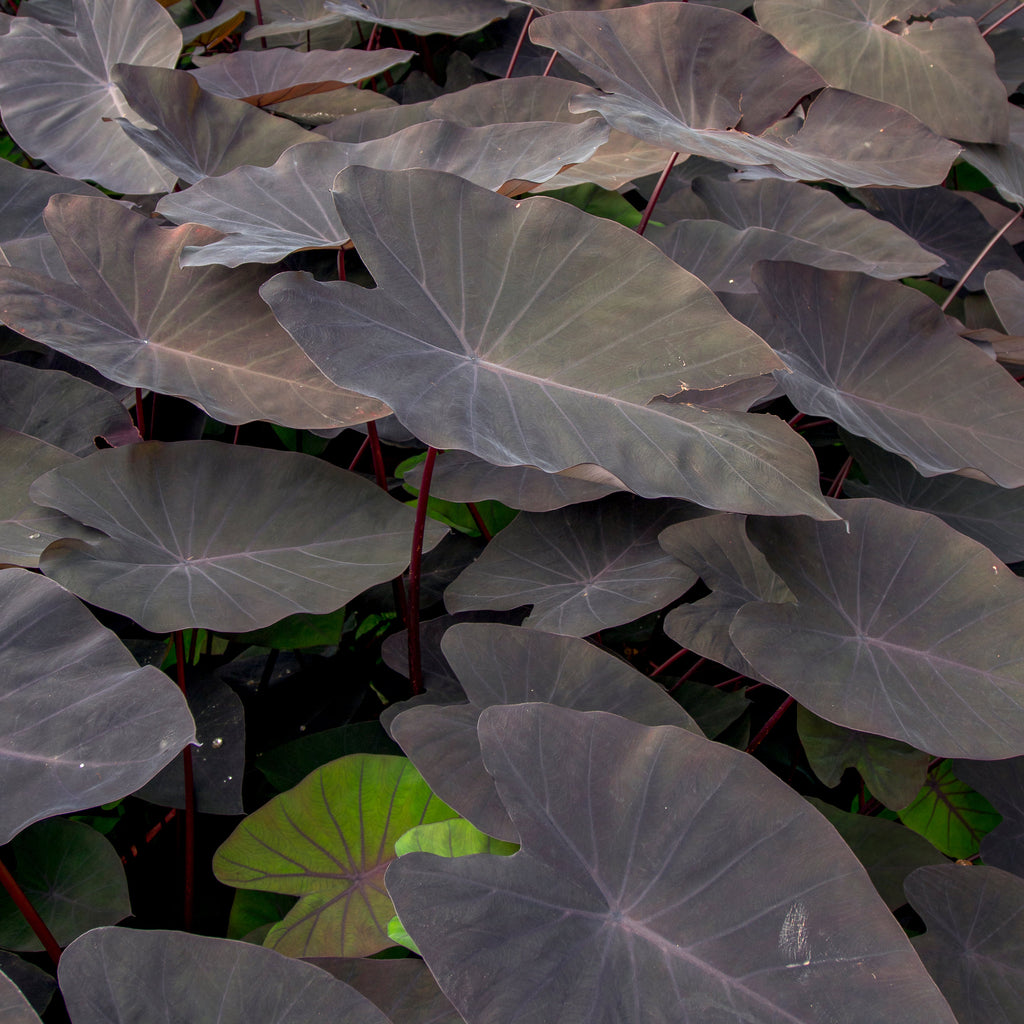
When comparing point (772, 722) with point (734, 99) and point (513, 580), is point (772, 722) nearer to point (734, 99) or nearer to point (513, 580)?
point (513, 580)

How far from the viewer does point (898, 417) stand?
3.62 ft

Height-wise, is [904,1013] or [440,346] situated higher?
[440,346]

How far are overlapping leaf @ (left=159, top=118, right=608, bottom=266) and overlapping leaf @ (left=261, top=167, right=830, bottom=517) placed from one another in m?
0.15

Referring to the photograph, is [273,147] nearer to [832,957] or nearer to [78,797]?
[78,797]

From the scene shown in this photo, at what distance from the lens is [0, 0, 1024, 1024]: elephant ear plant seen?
609mm

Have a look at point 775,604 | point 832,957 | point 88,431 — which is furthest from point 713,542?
point 88,431

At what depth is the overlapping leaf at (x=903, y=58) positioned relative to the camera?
1.49 metres

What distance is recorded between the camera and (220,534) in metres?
0.97

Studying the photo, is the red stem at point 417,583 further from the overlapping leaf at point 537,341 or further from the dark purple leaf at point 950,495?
the dark purple leaf at point 950,495

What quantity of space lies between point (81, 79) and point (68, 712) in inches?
56.8

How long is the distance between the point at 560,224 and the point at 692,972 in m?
0.69

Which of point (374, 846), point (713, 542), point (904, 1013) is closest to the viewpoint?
point (904, 1013)

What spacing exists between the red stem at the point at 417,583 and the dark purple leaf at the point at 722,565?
28 centimetres

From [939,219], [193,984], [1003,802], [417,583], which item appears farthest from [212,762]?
[939,219]
